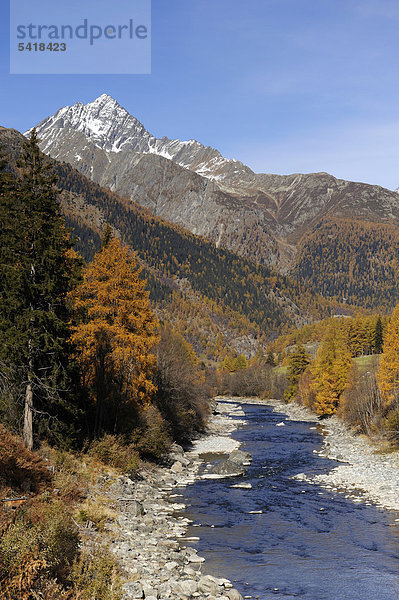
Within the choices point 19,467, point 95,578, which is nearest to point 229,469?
point 19,467

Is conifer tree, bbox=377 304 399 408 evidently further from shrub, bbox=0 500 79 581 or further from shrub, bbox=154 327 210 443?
shrub, bbox=0 500 79 581

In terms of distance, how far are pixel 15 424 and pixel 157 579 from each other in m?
13.0

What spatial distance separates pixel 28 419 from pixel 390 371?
132 ft

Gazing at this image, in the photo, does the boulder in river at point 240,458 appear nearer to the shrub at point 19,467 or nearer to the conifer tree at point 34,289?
the conifer tree at point 34,289

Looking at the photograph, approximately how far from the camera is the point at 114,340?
3203 cm

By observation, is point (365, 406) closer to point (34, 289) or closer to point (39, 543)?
point (34, 289)

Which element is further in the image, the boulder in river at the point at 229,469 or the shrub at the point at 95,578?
the boulder in river at the point at 229,469

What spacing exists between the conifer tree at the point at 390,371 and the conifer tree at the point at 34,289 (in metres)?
37.3

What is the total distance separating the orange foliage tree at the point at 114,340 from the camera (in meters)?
31.5

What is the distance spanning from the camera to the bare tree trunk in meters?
24.1

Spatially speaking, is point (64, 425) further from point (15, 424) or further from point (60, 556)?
point (60, 556)

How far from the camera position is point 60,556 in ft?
42.9

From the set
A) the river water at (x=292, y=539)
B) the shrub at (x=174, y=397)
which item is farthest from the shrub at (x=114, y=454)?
the shrub at (x=174, y=397)

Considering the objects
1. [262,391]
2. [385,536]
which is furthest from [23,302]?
[262,391]
